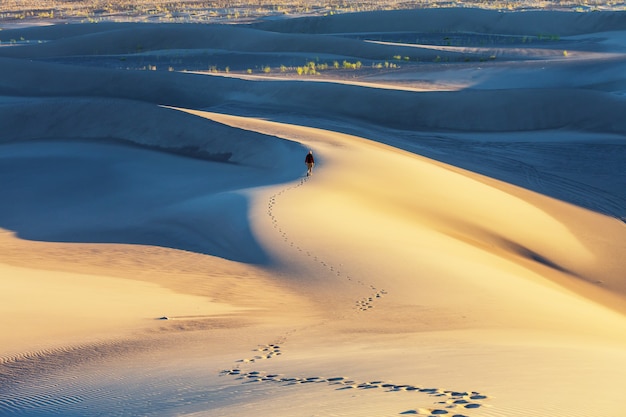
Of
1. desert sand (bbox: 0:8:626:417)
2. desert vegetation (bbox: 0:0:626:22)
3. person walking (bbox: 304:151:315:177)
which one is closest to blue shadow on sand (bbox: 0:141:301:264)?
desert sand (bbox: 0:8:626:417)

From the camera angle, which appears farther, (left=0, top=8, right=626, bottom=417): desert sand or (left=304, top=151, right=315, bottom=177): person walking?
(left=304, top=151, right=315, bottom=177): person walking

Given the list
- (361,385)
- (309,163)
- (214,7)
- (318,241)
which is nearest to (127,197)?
(309,163)

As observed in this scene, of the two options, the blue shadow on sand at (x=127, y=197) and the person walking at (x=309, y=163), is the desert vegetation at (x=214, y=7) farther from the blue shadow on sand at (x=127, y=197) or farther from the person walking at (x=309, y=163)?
the person walking at (x=309, y=163)

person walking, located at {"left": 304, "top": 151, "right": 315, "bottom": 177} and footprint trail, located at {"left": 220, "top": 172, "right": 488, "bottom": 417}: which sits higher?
footprint trail, located at {"left": 220, "top": 172, "right": 488, "bottom": 417}

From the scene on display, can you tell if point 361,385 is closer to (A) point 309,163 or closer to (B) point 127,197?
(A) point 309,163

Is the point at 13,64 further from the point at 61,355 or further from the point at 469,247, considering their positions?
the point at 61,355

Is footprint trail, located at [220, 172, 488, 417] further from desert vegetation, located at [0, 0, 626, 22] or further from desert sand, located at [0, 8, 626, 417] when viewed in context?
desert vegetation, located at [0, 0, 626, 22]
